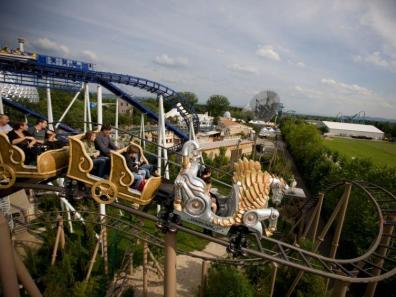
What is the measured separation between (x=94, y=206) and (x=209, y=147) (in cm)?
1754

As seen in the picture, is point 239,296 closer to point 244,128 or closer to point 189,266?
point 189,266

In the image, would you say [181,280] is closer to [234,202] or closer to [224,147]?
[234,202]

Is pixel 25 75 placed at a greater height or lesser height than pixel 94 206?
greater

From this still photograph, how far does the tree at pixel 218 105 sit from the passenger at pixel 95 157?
264 feet

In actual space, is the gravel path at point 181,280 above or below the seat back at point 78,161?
below

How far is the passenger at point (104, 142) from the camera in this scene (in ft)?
14.2

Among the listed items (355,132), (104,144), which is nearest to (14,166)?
(104,144)

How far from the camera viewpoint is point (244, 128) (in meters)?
51.2

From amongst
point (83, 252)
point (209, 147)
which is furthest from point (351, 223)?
point (209, 147)

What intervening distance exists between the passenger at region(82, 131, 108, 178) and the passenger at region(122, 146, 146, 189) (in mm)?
421

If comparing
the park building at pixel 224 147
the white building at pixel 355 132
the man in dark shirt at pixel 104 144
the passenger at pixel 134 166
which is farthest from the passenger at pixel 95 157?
the white building at pixel 355 132

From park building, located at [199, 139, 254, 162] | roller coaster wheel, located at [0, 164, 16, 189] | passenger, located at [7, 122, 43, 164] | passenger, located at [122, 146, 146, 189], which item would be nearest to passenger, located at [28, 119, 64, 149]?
passenger, located at [7, 122, 43, 164]

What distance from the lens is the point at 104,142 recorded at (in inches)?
176

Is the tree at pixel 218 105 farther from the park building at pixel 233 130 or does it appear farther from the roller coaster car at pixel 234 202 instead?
the roller coaster car at pixel 234 202
